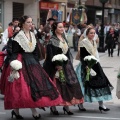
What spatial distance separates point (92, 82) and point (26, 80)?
168 centimetres

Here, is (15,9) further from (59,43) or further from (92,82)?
(59,43)

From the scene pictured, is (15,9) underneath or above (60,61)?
above

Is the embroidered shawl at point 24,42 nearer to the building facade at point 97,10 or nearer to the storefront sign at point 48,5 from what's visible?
the storefront sign at point 48,5

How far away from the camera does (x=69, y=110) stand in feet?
28.5

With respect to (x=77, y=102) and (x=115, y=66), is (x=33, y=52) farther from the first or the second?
(x=115, y=66)

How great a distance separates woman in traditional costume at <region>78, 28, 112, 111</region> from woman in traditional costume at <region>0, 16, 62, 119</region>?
124 cm

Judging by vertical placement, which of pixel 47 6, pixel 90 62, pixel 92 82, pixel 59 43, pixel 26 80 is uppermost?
pixel 47 6

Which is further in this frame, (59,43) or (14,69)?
(59,43)

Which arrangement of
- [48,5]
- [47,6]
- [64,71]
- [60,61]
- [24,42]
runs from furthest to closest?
[48,5] < [47,6] < [64,71] < [60,61] < [24,42]

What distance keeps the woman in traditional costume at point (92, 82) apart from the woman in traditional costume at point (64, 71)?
48cm

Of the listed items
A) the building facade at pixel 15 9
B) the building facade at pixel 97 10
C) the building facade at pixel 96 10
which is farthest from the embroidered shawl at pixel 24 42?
the building facade at pixel 97 10

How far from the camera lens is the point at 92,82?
8.87m

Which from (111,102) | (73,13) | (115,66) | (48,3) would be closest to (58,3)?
(48,3)

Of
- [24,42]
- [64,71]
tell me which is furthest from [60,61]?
[24,42]
